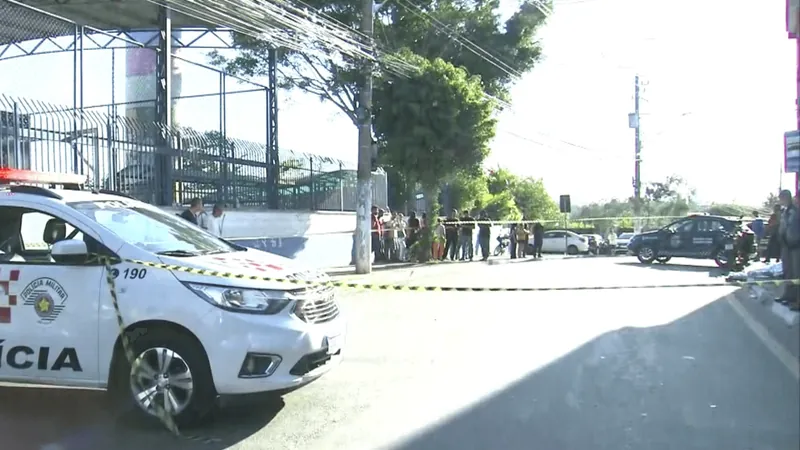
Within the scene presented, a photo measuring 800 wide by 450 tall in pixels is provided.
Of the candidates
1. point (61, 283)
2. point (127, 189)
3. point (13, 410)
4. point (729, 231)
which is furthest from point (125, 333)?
point (729, 231)

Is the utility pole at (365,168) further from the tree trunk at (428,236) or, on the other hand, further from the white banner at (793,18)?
the white banner at (793,18)

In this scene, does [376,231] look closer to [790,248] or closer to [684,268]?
[684,268]

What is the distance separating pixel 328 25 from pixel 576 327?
10.7 m

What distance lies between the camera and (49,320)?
17.6 feet

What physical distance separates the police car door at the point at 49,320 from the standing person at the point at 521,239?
2320cm

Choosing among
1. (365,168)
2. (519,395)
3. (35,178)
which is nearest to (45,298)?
(35,178)

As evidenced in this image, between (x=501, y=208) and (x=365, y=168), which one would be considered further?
(x=501, y=208)

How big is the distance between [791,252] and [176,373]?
8187 mm

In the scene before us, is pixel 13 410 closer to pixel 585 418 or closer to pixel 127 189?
pixel 585 418

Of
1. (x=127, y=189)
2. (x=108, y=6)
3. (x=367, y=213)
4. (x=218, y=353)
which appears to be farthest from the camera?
(x=108, y=6)

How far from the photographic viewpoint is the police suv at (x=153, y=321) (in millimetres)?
5078

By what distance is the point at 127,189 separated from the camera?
14.7 m

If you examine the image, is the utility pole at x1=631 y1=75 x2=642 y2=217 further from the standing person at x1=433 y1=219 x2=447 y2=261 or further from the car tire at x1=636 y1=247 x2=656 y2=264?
the standing person at x1=433 y1=219 x2=447 y2=261

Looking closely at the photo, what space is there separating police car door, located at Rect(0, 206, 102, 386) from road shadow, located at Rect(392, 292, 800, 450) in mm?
2467
